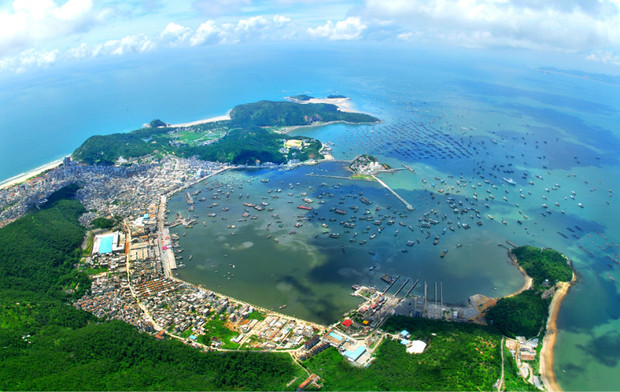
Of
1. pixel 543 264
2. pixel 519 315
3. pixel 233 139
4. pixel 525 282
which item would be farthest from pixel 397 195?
pixel 233 139

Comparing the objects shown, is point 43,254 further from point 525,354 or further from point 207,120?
point 207,120

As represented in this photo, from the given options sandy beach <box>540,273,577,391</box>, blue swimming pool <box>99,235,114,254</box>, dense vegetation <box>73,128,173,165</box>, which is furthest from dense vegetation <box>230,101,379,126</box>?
sandy beach <box>540,273,577,391</box>

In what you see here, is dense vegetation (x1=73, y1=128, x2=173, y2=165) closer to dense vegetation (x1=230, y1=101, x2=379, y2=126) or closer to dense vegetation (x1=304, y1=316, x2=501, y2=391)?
dense vegetation (x1=230, y1=101, x2=379, y2=126)

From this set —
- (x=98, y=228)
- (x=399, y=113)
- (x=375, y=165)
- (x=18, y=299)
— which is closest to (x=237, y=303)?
(x=18, y=299)

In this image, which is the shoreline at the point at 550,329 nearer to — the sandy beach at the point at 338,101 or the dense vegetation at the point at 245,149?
the dense vegetation at the point at 245,149

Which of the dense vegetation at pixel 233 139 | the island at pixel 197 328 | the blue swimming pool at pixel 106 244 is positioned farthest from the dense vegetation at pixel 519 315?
the dense vegetation at pixel 233 139

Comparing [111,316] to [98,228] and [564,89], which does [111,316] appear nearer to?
[98,228]
